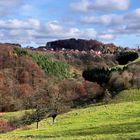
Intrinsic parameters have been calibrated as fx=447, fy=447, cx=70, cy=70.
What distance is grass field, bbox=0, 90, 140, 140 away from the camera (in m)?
28.5

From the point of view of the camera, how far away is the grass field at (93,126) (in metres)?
28.5

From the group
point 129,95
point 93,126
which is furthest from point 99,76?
point 93,126

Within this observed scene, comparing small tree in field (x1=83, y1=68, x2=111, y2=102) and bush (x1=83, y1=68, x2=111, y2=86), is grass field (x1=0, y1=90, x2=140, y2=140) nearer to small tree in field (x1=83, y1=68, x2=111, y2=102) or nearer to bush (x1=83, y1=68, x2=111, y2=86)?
small tree in field (x1=83, y1=68, x2=111, y2=102)

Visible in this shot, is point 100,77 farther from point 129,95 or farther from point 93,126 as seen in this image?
point 93,126

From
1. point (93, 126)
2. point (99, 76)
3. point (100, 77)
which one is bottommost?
point (93, 126)

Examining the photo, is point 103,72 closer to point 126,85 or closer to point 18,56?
point 126,85

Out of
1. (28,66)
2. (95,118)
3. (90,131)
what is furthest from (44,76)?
(90,131)

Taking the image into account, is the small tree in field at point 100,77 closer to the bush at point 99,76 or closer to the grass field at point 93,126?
the bush at point 99,76

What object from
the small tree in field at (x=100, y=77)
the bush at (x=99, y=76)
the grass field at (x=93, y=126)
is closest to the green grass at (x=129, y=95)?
the grass field at (x=93, y=126)

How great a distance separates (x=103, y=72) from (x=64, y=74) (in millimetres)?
44829

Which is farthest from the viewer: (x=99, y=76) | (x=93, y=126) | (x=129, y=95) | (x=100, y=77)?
(x=99, y=76)

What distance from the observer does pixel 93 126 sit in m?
36.1

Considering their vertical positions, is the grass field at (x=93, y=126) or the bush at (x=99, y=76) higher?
the bush at (x=99, y=76)

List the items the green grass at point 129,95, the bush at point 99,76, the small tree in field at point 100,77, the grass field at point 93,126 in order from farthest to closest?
the bush at point 99,76
the small tree in field at point 100,77
the green grass at point 129,95
the grass field at point 93,126
